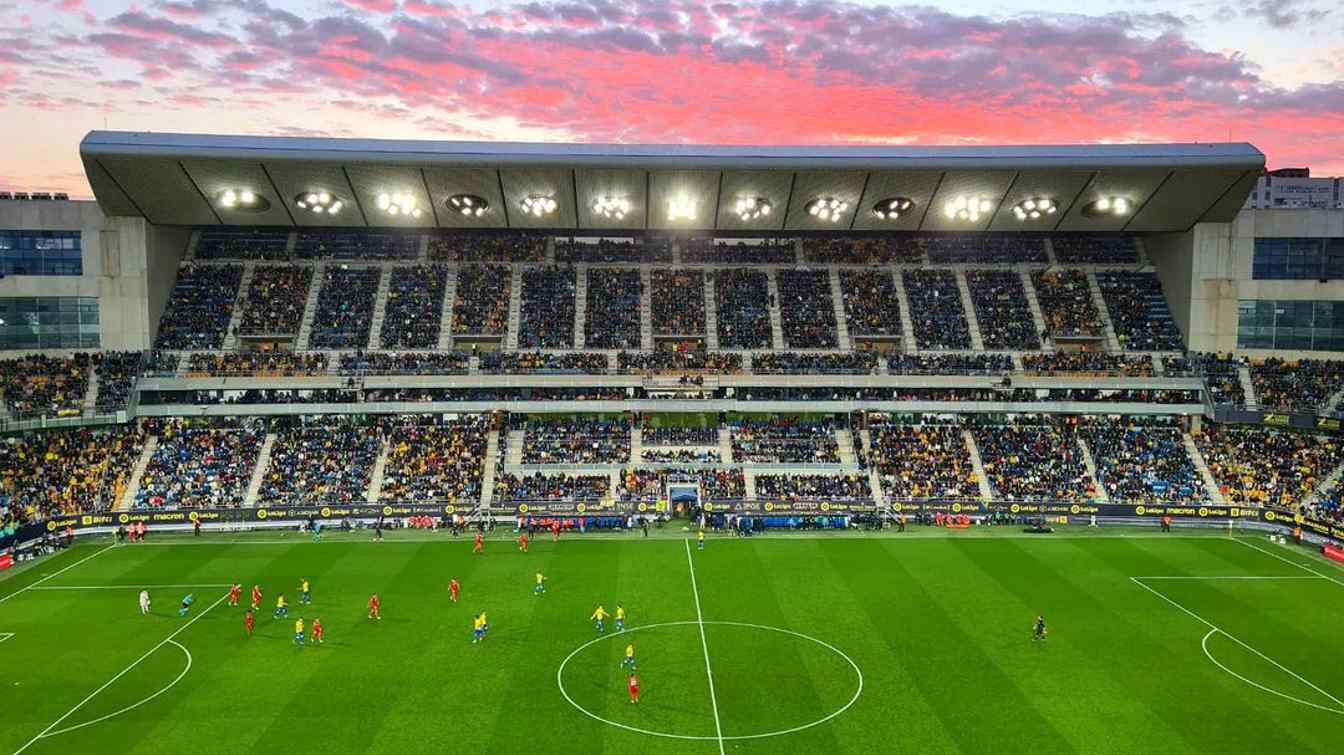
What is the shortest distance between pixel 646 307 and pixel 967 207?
2267 centimetres

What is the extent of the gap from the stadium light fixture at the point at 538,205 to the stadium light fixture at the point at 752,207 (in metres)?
12.0

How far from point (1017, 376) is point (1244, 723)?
36.1 meters

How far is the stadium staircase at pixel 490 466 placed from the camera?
5278 cm

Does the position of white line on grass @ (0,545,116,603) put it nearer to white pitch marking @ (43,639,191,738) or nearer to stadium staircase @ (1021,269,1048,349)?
white pitch marking @ (43,639,191,738)

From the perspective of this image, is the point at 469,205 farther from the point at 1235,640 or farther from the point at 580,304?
the point at 1235,640

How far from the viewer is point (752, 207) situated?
61812 mm

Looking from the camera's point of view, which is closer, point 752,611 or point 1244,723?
point 1244,723

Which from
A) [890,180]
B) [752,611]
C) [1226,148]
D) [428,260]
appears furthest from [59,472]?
[1226,148]

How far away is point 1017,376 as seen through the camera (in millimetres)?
59531

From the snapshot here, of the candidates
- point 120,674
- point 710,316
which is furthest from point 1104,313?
→ point 120,674

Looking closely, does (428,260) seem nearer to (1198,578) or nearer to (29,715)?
(29,715)

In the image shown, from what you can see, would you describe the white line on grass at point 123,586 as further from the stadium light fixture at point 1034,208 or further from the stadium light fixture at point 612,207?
the stadium light fixture at point 1034,208

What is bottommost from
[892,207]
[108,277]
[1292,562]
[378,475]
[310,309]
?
[1292,562]

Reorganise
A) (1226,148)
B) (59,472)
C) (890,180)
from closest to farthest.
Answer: (59,472), (1226,148), (890,180)
